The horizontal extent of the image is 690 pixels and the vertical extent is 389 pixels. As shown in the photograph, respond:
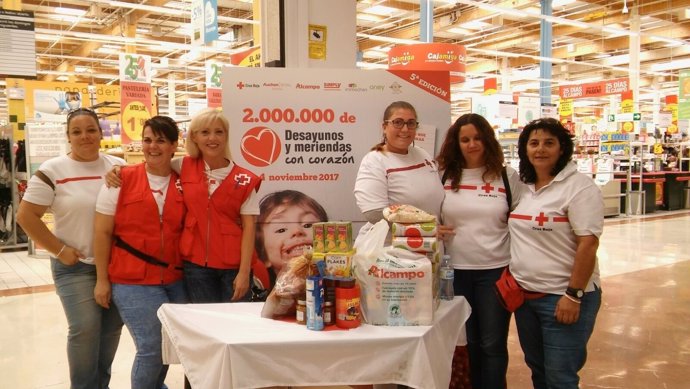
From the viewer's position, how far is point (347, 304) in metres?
1.84

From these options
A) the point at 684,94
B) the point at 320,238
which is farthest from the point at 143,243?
the point at 684,94

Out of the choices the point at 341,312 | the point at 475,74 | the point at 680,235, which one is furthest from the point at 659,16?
the point at 341,312

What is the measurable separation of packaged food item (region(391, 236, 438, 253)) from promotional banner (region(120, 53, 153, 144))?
7785mm

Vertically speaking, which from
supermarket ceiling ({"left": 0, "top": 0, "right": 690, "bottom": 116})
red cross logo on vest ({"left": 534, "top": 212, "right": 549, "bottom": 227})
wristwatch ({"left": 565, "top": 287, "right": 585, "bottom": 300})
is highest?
supermarket ceiling ({"left": 0, "top": 0, "right": 690, "bottom": 116})

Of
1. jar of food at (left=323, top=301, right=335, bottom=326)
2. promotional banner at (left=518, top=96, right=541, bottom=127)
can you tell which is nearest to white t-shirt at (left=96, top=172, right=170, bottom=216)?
jar of food at (left=323, top=301, right=335, bottom=326)

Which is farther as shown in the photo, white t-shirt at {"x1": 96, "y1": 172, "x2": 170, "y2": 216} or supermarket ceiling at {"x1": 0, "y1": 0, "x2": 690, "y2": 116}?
supermarket ceiling at {"x1": 0, "y1": 0, "x2": 690, "y2": 116}

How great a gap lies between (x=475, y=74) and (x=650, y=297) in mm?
14098

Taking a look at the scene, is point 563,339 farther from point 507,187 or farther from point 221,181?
point 221,181

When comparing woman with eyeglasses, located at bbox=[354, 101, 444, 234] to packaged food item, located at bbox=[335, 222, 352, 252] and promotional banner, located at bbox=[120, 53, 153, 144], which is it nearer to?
packaged food item, located at bbox=[335, 222, 352, 252]

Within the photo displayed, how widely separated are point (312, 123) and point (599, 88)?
1462 centimetres

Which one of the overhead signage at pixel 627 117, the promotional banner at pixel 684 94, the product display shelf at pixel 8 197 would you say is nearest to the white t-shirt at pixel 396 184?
the product display shelf at pixel 8 197

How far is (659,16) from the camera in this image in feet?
51.8

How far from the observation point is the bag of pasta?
6.43 feet

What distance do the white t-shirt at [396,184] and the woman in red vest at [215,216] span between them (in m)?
0.50
